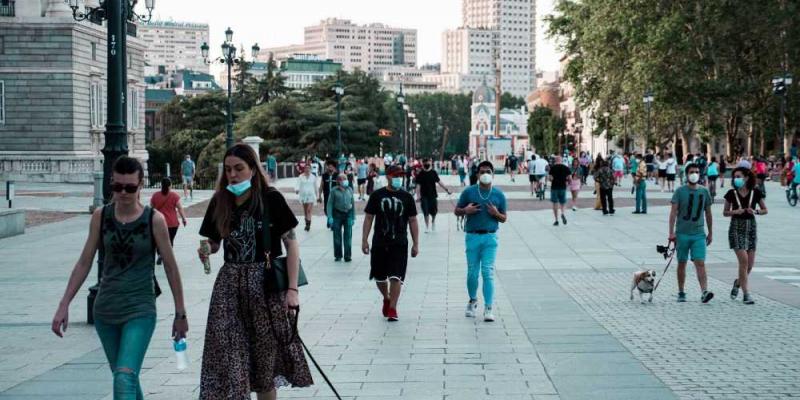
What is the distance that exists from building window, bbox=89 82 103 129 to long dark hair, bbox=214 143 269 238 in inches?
2095

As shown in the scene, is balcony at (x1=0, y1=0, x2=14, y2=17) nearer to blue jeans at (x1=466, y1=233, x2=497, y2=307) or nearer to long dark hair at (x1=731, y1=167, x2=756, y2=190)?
long dark hair at (x1=731, y1=167, x2=756, y2=190)

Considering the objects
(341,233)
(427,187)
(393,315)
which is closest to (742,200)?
(393,315)

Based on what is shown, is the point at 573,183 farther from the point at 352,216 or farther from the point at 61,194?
the point at 61,194

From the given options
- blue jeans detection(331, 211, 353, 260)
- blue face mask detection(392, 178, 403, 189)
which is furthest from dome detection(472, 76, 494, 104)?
blue face mask detection(392, 178, 403, 189)

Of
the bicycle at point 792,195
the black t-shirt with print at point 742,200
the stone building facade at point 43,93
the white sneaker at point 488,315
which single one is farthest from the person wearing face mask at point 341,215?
the stone building facade at point 43,93

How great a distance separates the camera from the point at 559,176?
88.1 ft

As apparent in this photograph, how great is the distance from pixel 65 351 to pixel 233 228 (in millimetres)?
4158

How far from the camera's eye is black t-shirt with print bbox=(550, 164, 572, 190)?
26625mm

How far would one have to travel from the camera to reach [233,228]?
6.31 meters

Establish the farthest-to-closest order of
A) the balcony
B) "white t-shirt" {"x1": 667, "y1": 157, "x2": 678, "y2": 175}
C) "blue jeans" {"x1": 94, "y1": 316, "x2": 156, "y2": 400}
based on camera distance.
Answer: the balcony
"white t-shirt" {"x1": 667, "y1": 157, "x2": 678, "y2": 175}
"blue jeans" {"x1": 94, "y1": 316, "x2": 156, "y2": 400}

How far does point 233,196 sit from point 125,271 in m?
0.71

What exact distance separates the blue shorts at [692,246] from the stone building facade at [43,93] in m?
44.4

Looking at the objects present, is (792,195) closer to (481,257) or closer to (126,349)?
(481,257)

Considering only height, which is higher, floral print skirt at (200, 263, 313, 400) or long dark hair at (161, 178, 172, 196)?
long dark hair at (161, 178, 172, 196)
